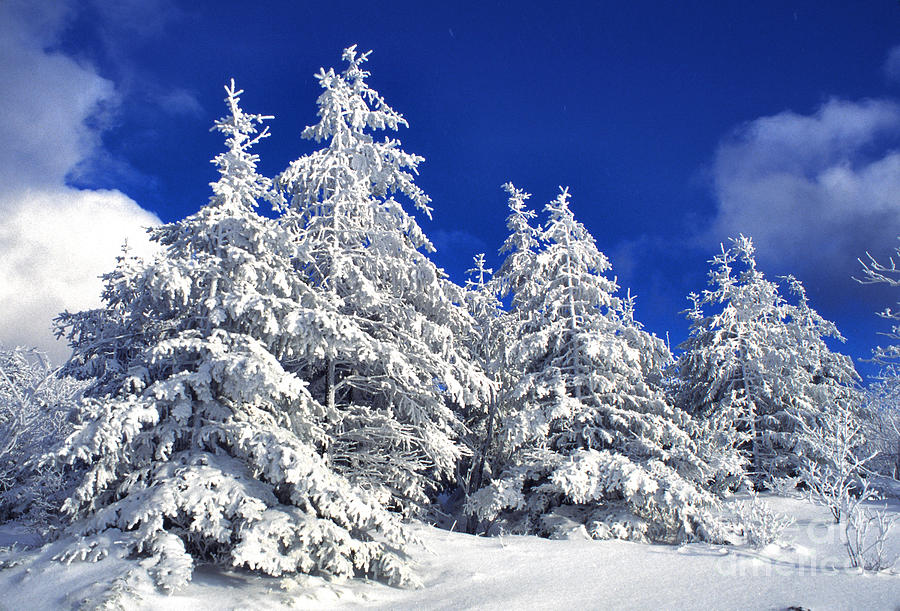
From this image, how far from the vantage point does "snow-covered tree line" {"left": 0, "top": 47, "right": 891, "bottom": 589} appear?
7523mm

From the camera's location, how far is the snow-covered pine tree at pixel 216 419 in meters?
→ 7.15

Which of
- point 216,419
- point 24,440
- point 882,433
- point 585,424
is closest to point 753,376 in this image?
point 882,433

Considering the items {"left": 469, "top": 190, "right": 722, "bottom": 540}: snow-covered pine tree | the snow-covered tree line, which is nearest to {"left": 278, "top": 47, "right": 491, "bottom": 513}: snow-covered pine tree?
the snow-covered tree line

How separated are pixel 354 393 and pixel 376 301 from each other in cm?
359

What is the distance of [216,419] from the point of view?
8633 mm

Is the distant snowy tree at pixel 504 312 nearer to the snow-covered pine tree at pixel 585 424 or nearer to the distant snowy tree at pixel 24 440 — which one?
the snow-covered pine tree at pixel 585 424

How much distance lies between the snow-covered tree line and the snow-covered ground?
0.40 meters

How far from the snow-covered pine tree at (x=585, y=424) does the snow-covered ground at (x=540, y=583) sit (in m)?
1.48

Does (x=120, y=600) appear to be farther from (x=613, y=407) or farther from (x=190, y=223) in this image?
(x=613, y=407)

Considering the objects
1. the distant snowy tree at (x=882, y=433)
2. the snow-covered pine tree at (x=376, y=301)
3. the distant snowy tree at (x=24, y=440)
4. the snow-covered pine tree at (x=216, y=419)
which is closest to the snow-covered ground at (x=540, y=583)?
the snow-covered pine tree at (x=216, y=419)

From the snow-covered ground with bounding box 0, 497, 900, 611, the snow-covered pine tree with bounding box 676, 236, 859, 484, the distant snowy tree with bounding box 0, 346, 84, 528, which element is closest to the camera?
the snow-covered ground with bounding box 0, 497, 900, 611

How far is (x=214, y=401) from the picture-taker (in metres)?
8.52

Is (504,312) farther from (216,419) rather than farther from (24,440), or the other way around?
(24,440)

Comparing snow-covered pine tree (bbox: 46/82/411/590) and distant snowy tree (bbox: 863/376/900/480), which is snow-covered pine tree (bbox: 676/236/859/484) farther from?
snow-covered pine tree (bbox: 46/82/411/590)
